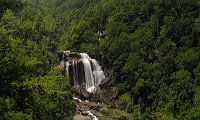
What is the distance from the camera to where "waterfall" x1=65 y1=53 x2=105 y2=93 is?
71.8 m

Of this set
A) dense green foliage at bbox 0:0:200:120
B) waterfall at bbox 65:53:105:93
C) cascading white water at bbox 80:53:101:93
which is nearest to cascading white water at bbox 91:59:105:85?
waterfall at bbox 65:53:105:93

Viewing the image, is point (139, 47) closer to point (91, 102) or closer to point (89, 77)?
point (89, 77)

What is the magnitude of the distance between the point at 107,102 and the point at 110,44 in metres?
16.6

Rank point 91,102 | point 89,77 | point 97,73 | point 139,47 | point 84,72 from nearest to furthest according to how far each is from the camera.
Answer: point 91,102
point 84,72
point 89,77
point 97,73
point 139,47

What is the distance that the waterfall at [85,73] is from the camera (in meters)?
71.8

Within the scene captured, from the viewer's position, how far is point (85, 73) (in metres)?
72.4

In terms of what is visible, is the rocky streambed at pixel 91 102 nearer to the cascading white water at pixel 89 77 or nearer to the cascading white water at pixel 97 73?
the cascading white water at pixel 89 77

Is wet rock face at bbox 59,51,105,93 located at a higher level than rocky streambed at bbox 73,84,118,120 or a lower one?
higher

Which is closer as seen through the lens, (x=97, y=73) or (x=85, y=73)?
(x=85, y=73)

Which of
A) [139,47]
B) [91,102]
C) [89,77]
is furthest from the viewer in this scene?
[139,47]

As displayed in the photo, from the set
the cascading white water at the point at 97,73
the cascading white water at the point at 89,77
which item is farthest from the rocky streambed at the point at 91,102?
the cascading white water at the point at 97,73

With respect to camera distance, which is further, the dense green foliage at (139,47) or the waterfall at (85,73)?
the waterfall at (85,73)

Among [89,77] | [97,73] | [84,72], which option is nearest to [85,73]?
[84,72]

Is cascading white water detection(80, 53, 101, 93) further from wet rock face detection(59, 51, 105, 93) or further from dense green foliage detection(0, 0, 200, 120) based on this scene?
dense green foliage detection(0, 0, 200, 120)
